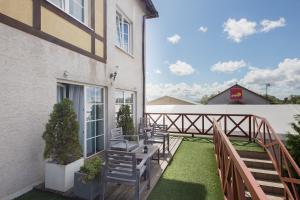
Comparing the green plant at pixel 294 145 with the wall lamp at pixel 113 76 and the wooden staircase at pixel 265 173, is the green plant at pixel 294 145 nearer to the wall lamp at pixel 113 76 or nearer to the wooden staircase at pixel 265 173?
the wooden staircase at pixel 265 173

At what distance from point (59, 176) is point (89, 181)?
648 millimetres

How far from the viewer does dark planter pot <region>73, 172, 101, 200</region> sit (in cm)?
297

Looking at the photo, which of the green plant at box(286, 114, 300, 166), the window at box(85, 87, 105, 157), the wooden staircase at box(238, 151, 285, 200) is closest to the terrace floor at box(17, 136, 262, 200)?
the wooden staircase at box(238, 151, 285, 200)

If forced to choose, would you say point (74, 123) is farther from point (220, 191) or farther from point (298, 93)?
point (298, 93)

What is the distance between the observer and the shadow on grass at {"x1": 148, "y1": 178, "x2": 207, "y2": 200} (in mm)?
3281

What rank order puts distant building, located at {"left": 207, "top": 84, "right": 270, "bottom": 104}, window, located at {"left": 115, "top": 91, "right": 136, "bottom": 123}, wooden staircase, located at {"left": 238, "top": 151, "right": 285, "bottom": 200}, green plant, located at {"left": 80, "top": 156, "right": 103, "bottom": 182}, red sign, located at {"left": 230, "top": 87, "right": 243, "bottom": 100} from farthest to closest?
red sign, located at {"left": 230, "top": 87, "right": 243, "bottom": 100} < distant building, located at {"left": 207, "top": 84, "right": 270, "bottom": 104} < window, located at {"left": 115, "top": 91, "right": 136, "bottom": 123} < wooden staircase, located at {"left": 238, "top": 151, "right": 285, "bottom": 200} < green plant, located at {"left": 80, "top": 156, "right": 103, "bottom": 182}

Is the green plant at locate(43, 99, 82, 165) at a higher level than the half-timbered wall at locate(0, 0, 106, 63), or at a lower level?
lower

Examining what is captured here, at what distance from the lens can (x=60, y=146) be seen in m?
3.22

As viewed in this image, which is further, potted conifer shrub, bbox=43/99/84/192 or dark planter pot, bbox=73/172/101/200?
potted conifer shrub, bbox=43/99/84/192

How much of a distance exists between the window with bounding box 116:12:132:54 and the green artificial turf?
4560mm

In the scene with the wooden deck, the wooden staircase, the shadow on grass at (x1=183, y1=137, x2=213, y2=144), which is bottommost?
the wooden staircase

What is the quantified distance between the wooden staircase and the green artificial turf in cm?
115

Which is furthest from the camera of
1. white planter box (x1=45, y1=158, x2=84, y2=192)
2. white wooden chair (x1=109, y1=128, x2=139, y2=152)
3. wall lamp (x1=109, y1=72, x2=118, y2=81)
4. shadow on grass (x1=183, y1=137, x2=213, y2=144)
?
shadow on grass (x1=183, y1=137, x2=213, y2=144)

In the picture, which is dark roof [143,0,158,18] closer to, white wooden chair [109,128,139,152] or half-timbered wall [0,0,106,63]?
half-timbered wall [0,0,106,63]
